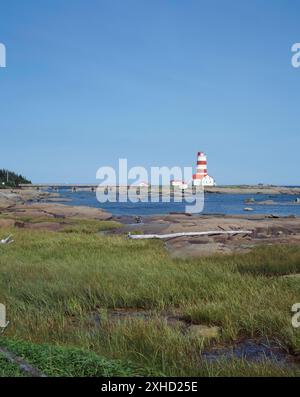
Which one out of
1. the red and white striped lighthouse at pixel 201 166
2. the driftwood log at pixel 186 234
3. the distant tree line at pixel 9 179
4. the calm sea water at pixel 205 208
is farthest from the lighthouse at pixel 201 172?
the driftwood log at pixel 186 234

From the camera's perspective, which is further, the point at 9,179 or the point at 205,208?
the point at 9,179

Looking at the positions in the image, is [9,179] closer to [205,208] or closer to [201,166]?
[201,166]

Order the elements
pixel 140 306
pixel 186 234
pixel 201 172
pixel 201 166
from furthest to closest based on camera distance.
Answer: pixel 201 172 → pixel 201 166 → pixel 186 234 → pixel 140 306

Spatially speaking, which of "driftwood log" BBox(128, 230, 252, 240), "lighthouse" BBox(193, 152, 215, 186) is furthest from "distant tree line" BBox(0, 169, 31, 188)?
"driftwood log" BBox(128, 230, 252, 240)

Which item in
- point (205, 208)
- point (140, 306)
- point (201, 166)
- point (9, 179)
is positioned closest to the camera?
point (140, 306)

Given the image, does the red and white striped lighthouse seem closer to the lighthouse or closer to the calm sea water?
the lighthouse

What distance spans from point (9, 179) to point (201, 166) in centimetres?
7093

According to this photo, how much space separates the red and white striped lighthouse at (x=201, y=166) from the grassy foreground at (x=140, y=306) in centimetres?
10369

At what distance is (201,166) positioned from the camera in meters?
125

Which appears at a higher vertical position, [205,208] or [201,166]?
[201,166]

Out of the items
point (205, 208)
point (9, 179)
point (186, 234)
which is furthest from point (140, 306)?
point (9, 179)

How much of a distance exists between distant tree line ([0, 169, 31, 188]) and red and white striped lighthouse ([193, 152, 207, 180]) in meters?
56.8
